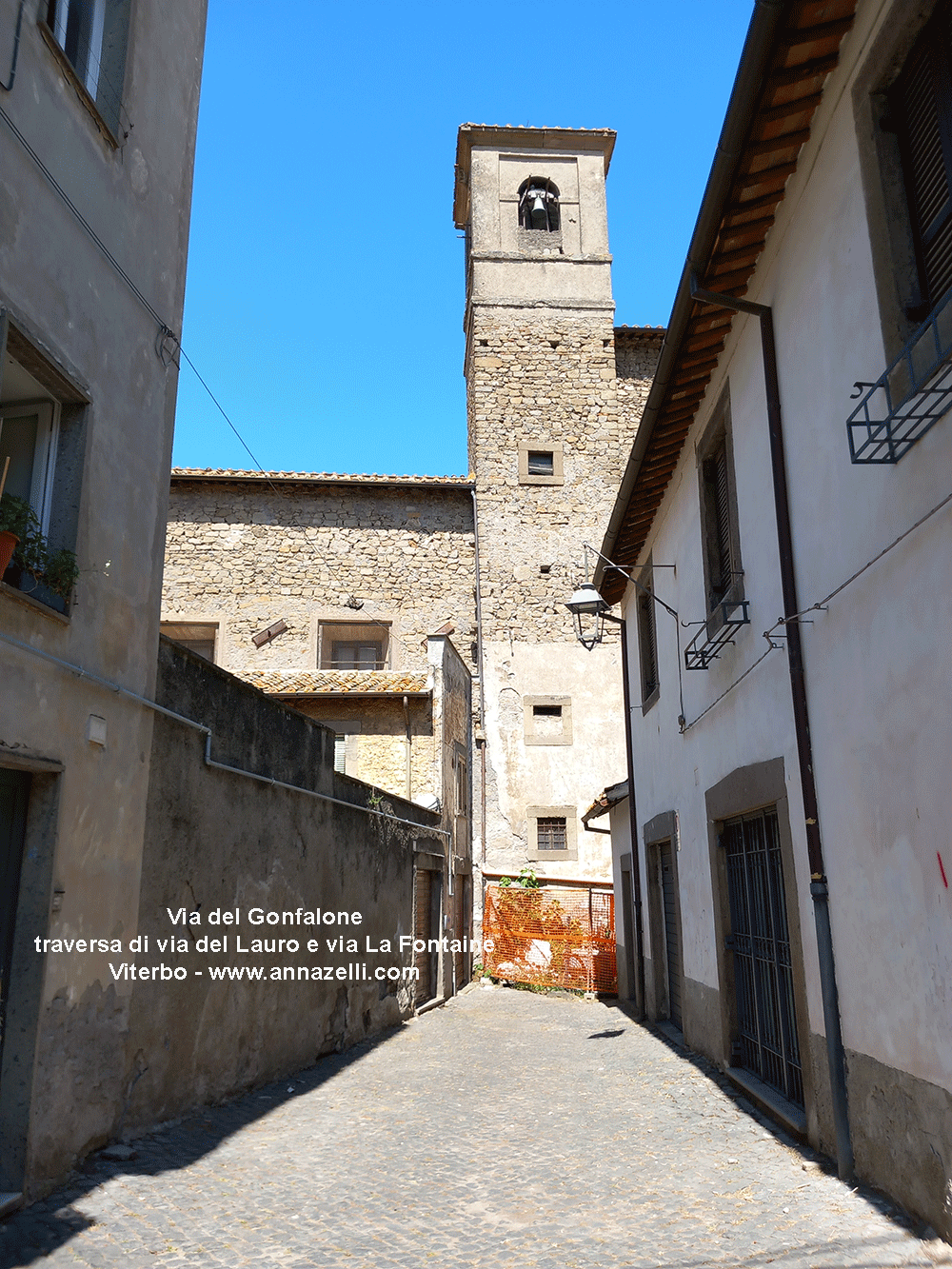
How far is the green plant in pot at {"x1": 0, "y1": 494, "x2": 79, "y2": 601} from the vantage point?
461cm

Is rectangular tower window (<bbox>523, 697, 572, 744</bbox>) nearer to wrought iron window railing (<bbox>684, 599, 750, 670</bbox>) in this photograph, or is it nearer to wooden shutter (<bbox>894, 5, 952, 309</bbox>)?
wrought iron window railing (<bbox>684, 599, 750, 670</bbox>)

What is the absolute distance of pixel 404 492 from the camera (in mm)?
20812

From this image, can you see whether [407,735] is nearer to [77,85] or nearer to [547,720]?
[547,720]

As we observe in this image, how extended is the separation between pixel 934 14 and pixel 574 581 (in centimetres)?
1622

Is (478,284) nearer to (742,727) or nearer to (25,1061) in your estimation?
(742,727)

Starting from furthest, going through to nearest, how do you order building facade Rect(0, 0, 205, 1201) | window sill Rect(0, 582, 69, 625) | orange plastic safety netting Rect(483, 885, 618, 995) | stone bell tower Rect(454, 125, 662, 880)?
1. stone bell tower Rect(454, 125, 662, 880)
2. orange plastic safety netting Rect(483, 885, 618, 995)
3. building facade Rect(0, 0, 205, 1201)
4. window sill Rect(0, 582, 69, 625)

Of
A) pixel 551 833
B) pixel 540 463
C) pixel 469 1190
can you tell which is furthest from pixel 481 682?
pixel 469 1190

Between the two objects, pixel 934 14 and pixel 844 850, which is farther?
pixel 844 850

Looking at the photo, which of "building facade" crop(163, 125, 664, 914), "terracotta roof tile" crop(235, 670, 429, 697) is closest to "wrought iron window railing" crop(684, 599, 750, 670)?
"terracotta roof tile" crop(235, 670, 429, 697)

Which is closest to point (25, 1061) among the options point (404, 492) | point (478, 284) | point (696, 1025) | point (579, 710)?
point (696, 1025)

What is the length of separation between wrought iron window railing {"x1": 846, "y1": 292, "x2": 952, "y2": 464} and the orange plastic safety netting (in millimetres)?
12668

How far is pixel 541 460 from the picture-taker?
21094 millimetres

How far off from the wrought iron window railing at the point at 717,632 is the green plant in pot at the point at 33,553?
4244mm

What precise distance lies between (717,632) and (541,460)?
14.4m
